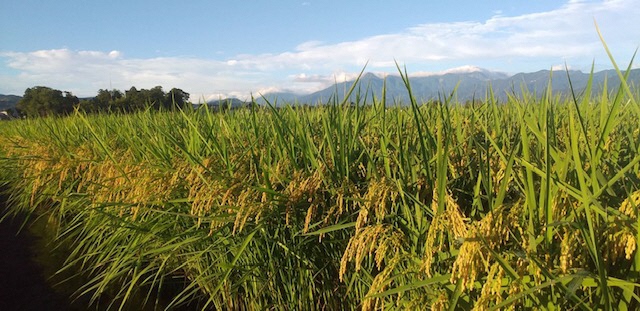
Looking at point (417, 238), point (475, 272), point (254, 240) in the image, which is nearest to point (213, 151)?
point (254, 240)

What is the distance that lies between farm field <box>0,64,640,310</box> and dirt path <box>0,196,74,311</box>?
63 centimetres

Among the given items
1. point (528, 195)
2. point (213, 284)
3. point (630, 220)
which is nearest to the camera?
point (630, 220)

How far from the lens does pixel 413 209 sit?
5.06 ft

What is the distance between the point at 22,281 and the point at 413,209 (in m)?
3.78

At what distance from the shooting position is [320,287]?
2088 mm

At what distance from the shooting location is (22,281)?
3.72m

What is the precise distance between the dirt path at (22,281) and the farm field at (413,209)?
63 cm

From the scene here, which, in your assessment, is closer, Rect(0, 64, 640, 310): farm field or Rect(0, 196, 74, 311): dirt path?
Rect(0, 64, 640, 310): farm field

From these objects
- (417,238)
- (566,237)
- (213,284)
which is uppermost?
(566,237)

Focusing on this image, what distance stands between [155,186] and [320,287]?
1.01 metres

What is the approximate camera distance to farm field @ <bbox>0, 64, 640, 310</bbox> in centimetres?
102

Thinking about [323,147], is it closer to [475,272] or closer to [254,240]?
[254,240]

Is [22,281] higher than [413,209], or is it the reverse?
[413,209]

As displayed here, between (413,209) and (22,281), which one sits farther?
(22,281)
